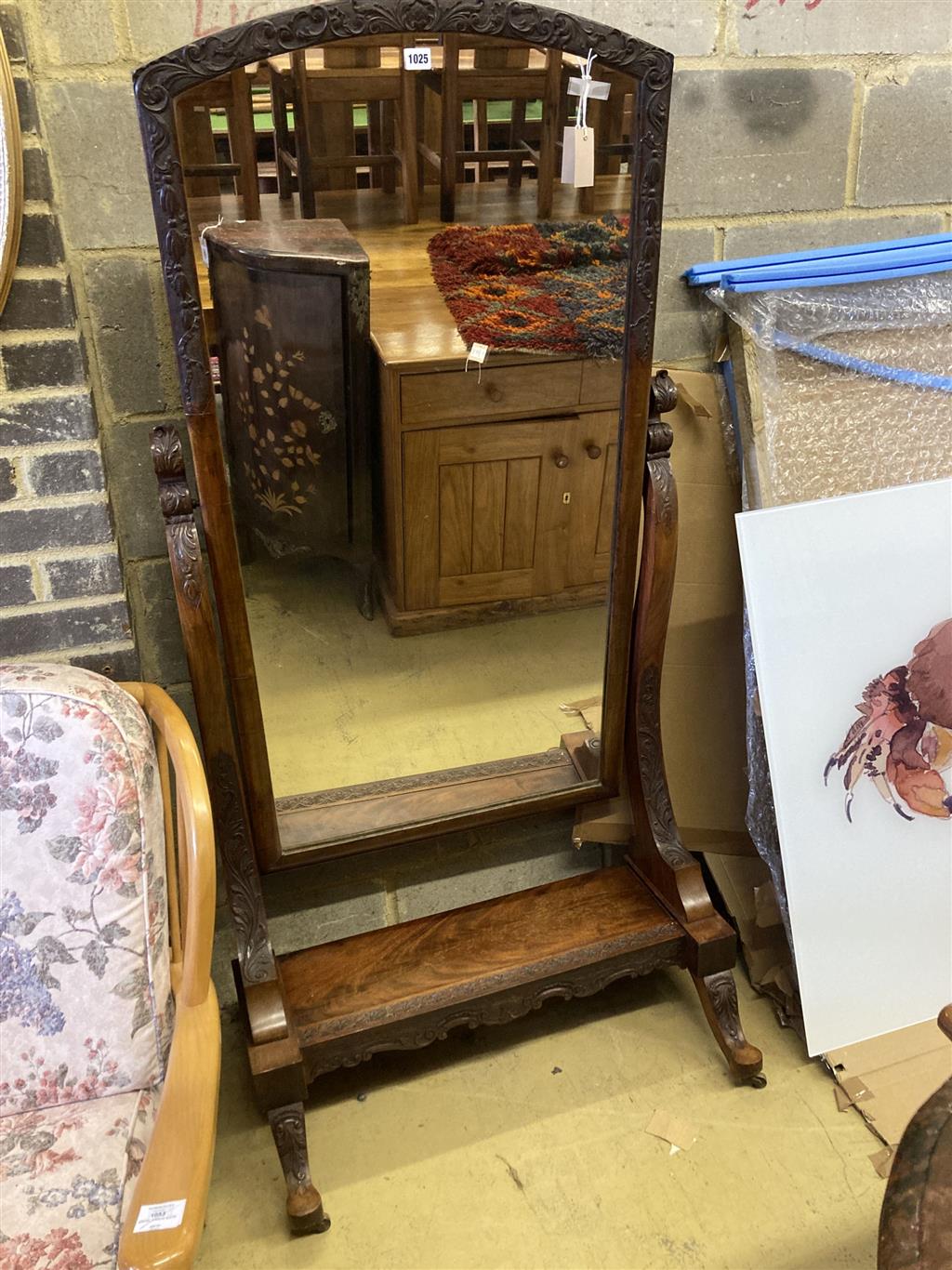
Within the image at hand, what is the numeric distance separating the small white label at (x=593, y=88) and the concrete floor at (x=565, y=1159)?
1.45 meters

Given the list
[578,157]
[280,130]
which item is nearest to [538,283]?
[578,157]

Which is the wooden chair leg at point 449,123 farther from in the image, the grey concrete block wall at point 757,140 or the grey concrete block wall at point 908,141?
the grey concrete block wall at point 908,141

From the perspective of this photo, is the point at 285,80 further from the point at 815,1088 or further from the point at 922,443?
the point at 815,1088

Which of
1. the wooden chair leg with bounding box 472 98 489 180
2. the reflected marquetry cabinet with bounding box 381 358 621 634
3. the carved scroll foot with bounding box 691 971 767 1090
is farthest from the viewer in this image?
the carved scroll foot with bounding box 691 971 767 1090

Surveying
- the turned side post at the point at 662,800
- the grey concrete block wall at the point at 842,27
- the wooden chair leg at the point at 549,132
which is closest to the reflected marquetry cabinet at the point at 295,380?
the wooden chair leg at the point at 549,132

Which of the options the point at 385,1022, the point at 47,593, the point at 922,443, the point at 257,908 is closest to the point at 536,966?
the point at 385,1022

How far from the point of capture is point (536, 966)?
159 centimetres

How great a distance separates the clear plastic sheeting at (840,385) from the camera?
1.64m

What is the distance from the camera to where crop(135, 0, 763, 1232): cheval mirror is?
→ 1232 millimetres

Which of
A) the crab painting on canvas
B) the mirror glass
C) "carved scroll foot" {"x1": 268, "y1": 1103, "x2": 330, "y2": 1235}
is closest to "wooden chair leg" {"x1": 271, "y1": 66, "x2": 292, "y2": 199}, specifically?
the mirror glass

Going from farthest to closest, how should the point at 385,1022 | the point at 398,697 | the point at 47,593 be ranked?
1. the point at 398,697
2. the point at 385,1022
3. the point at 47,593

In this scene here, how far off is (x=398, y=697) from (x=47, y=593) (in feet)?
1.73

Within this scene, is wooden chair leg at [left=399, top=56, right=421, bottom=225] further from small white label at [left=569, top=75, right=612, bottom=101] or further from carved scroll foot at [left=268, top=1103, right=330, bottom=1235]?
carved scroll foot at [left=268, top=1103, right=330, bottom=1235]

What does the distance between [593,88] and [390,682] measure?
0.86m
